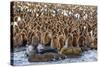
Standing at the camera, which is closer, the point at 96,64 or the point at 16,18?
the point at 16,18

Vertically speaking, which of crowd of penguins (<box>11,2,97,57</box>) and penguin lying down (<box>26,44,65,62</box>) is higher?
crowd of penguins (<box>11,2,97,57</box>)

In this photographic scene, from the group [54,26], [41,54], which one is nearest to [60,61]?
[41,54]

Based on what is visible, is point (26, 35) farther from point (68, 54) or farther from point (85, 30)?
point (85, 30)

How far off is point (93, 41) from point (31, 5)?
862 mm

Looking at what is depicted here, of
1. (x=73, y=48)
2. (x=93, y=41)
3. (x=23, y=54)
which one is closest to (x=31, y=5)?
(x=23, y=54)

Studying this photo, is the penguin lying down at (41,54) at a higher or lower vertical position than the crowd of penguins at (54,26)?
lower

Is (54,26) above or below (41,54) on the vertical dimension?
above

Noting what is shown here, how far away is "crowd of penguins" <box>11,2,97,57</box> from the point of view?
80.6 inches

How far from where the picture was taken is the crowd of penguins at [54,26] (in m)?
2.05

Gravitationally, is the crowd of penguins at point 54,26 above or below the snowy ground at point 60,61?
above

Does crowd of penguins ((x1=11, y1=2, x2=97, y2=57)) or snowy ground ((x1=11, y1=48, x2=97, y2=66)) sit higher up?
crowd of penguins ((x1=11, y1=2, x2=97, y2=57))

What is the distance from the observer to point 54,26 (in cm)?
219

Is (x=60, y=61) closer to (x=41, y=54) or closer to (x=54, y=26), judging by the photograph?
(x=41, y=54)

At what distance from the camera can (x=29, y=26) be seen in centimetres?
208
